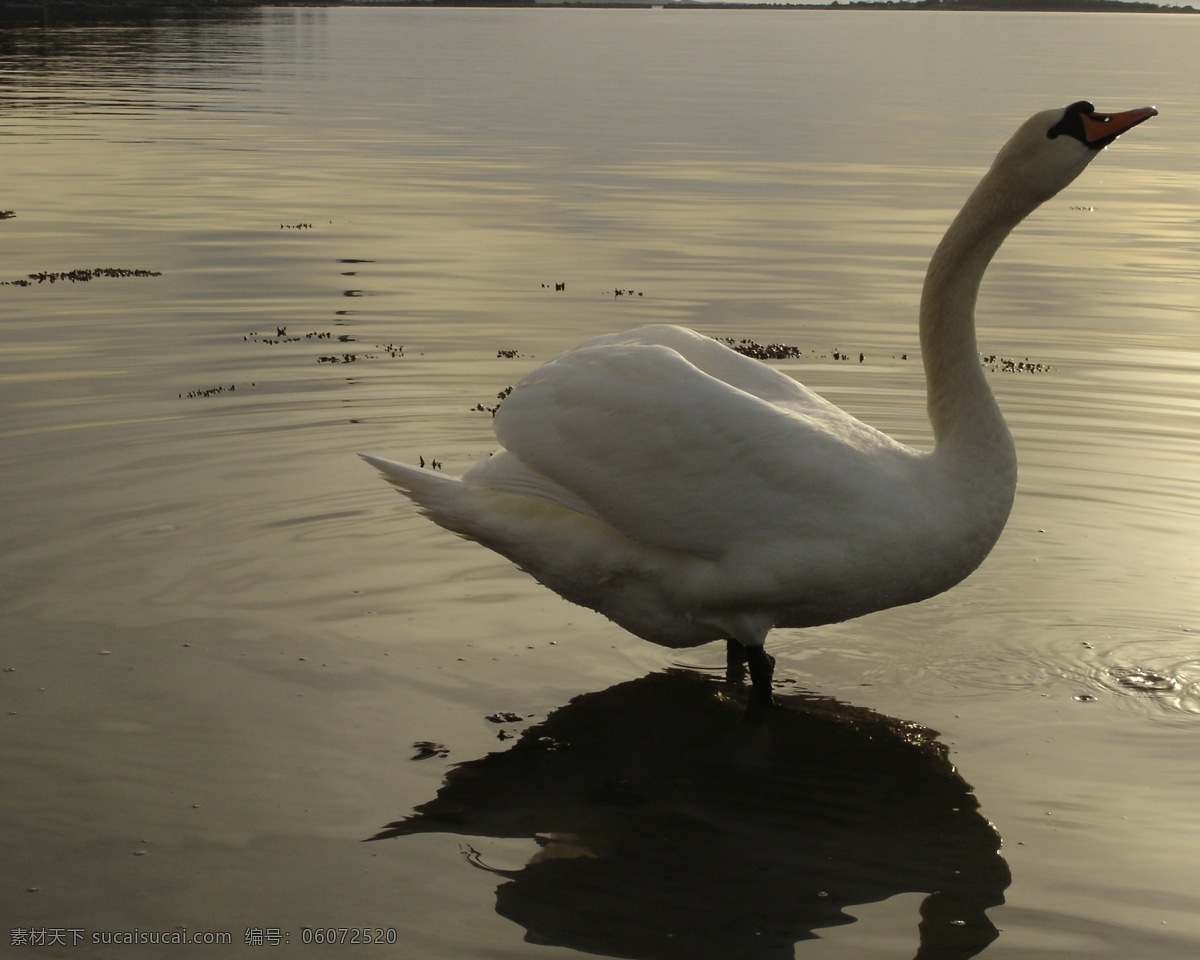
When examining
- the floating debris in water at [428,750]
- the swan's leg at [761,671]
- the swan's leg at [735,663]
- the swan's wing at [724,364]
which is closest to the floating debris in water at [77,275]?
the swan's wing at [724,364]

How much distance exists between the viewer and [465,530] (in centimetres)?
693

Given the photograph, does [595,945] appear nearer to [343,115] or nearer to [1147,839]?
[1147,839]

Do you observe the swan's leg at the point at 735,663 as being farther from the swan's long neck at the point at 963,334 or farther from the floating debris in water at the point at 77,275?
the floating debris in water at the point at 77,275

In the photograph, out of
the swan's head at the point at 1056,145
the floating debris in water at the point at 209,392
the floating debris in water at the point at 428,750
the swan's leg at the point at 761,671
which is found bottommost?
the floating debris in water at the point at 428,750

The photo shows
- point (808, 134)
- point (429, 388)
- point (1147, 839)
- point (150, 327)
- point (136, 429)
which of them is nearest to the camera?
point (1147, 839)

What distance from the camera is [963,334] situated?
689cm

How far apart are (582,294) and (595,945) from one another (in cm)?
1225

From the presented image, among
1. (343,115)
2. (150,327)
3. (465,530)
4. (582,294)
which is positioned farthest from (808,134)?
(465,530)

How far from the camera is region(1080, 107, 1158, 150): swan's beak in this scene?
636cm

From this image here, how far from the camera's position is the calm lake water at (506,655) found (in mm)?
5418

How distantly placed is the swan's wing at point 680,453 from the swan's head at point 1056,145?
130cm

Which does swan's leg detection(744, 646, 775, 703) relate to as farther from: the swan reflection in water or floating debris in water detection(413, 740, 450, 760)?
floating debris in water detection(413, 740, 450, 760)

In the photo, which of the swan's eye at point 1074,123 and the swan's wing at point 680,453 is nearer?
the swan's wing at point 680,453

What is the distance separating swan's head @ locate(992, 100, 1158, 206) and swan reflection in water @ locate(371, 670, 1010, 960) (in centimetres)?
252
